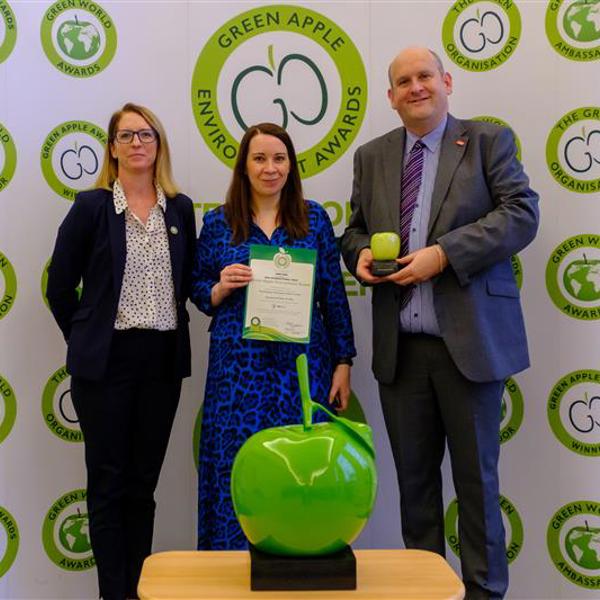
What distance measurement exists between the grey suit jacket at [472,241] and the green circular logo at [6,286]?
128 centimetres

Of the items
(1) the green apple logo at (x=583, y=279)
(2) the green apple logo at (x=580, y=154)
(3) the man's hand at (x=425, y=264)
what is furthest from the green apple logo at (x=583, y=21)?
(3) the man's hand at (x=425, y=264)

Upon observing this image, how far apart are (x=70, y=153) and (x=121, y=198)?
1.69ft

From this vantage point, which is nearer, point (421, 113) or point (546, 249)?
point (421, 113)

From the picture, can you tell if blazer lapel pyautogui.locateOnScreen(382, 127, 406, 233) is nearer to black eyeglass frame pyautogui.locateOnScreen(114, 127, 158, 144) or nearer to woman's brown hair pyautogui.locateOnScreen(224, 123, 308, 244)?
woman's brown hair pyautogui.locateOnScreen(224, 123, 308, 244)

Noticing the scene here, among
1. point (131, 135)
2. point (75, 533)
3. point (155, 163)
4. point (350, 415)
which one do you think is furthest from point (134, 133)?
point (75, 533)

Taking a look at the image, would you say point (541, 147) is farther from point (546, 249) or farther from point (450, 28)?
point (450, 28)

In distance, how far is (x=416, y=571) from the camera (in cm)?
132

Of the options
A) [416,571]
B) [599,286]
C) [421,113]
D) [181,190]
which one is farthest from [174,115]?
[416,571]

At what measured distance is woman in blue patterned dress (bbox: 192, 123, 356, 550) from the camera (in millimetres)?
2357

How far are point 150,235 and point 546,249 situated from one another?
1.41 meters

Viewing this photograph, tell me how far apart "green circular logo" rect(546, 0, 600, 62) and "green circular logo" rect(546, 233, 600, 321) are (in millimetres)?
659

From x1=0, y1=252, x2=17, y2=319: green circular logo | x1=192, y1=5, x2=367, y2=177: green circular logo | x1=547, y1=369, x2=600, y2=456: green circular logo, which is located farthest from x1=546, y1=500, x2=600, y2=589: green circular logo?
x1=0, y1=252, x2=17, y2=319: green circular logo

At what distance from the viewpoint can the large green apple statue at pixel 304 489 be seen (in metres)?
1.21

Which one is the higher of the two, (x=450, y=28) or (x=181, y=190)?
(x=450, y=28)
